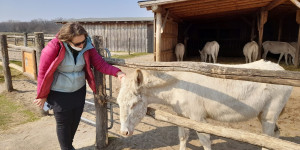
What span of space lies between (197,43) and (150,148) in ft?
56.5

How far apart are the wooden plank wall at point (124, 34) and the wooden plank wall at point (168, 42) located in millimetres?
6700

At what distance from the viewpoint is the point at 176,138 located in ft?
13.1

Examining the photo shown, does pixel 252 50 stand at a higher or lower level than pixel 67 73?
higher

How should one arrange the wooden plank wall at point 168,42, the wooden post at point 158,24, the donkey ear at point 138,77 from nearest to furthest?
the donkey ear at point 138,77
the wooden post at point 158,24
the wooden plank wall at point 168,42

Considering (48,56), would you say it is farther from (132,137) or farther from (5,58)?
(5,58)

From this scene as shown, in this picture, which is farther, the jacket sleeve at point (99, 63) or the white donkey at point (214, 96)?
the jacket sleeve at point (99, 63)

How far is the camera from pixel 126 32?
20.6 metres

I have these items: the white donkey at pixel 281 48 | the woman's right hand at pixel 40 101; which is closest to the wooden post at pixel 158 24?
the woman's right hand at pixel 40 101

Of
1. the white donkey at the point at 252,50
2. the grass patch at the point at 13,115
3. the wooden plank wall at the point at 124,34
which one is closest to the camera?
the grass patch at the point at 13,115

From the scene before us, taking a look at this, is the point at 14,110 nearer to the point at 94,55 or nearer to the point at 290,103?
the point at 94,55

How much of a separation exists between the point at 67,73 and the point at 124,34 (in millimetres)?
18547

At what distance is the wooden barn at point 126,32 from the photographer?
65.2 ft

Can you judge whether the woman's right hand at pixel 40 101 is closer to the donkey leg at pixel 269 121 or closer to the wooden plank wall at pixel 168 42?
the donkey leg at pixel 269 121

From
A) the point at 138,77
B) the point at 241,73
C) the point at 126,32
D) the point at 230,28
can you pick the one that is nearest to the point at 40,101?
the point at 138,77
